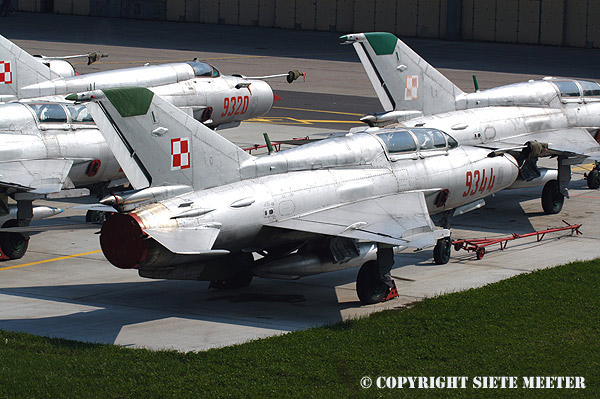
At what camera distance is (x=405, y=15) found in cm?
7150

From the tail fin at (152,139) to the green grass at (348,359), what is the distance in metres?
3.19

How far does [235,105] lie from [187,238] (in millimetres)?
14495

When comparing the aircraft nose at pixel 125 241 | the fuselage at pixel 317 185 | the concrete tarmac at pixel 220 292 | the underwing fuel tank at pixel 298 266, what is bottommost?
the concrete tarmac at pixel 220 292

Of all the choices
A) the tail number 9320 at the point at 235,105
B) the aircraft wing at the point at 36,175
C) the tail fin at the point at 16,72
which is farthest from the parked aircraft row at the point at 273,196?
the tail number 9320 at the point at 235,105

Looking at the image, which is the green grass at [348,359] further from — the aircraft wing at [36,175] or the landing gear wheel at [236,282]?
the aircraft wing at [36,175]

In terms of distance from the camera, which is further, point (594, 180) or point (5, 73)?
point (594, 180)

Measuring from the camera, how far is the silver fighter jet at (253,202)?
53.4 feet

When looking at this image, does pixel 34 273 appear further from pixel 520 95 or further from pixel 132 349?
pixel 520 95

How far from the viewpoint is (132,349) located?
15219mm

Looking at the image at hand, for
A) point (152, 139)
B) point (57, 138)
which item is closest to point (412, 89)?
point (57, 138)

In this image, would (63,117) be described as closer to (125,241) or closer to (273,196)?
(273,196)

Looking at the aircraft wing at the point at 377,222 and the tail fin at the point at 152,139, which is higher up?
the tail fin at the point at 152,139

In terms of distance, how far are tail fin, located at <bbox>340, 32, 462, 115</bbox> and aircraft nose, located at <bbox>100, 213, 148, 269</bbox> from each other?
43.1 ft

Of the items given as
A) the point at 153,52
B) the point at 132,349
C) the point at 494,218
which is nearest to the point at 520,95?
the point at 494,218
